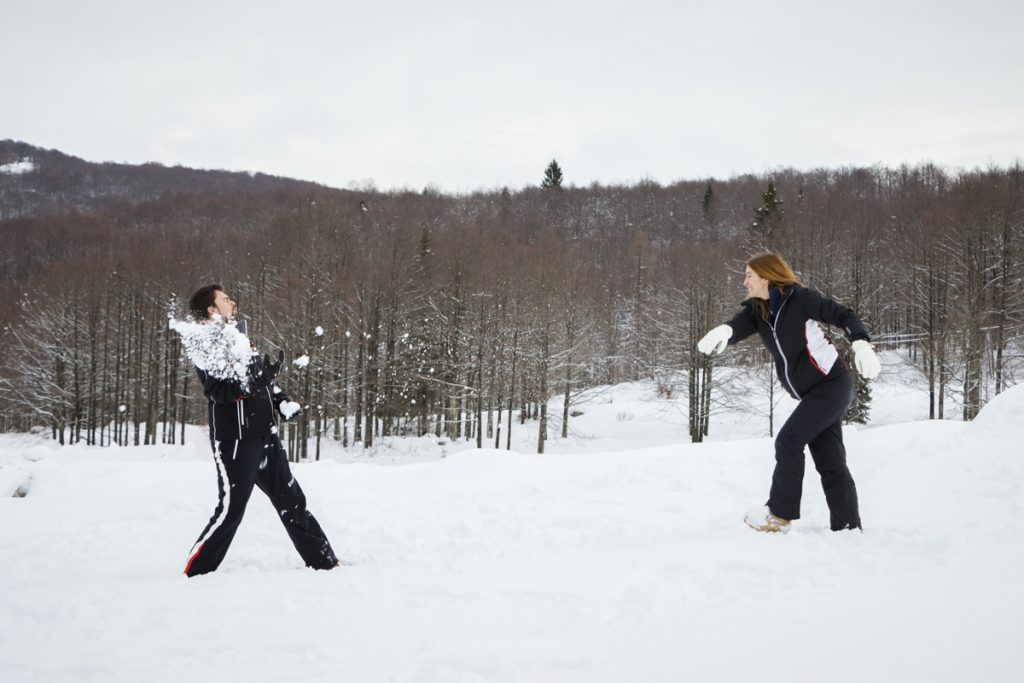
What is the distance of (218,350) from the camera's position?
3.85 metres

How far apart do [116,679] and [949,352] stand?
3041cm

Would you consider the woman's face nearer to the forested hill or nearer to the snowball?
the snowball

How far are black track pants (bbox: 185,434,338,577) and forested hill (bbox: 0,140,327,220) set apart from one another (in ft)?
357

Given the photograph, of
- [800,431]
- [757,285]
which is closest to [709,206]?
[757,285]

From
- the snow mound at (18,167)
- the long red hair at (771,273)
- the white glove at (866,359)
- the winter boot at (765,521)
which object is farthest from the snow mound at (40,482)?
the snow mound at (18,167)

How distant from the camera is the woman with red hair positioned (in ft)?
12.9

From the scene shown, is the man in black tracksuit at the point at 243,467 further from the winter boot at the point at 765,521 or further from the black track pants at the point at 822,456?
the black track pants at the point at 822,456

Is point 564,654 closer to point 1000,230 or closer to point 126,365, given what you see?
point 1000,230

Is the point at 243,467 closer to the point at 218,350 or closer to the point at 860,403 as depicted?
the point at 218,350

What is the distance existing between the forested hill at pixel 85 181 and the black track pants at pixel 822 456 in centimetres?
11003

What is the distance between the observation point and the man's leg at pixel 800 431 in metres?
3.96

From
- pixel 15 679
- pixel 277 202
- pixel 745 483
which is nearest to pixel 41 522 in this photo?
pixel 15 679

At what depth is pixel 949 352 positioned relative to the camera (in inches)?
985

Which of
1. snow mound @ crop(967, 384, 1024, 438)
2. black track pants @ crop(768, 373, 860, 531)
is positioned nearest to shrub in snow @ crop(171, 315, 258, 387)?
black track pants @ crop(768, 373, 860, 531)
